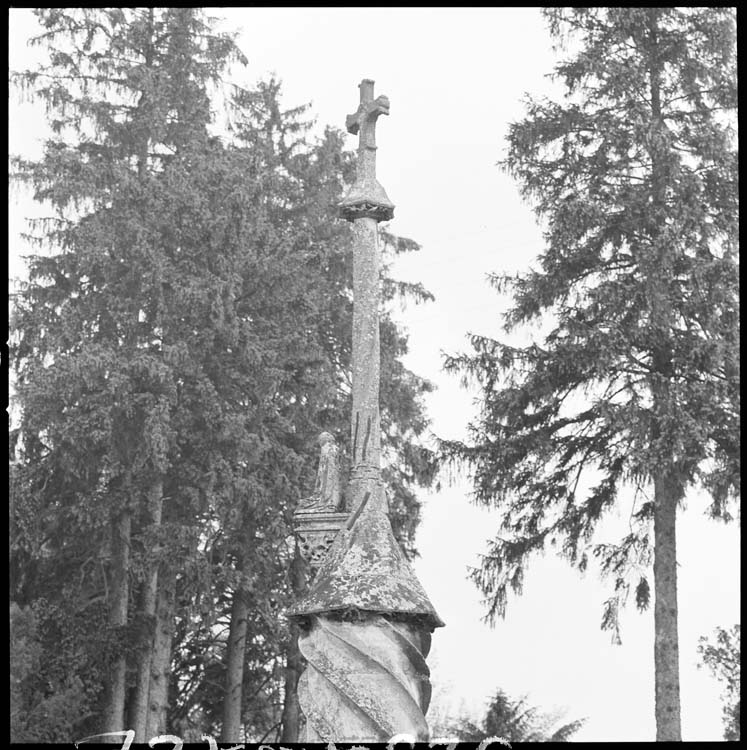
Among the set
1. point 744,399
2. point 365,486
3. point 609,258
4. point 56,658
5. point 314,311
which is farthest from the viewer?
point 314,311

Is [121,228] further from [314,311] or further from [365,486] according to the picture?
[365,486]

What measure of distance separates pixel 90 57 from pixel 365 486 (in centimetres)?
1395

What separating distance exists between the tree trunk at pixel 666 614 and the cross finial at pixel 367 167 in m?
7.91

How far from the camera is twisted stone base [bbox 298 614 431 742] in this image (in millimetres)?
8344

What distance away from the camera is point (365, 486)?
916 cm

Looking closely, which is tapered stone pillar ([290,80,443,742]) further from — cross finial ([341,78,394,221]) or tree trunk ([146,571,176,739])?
tree trunk ([146,571,176,739])

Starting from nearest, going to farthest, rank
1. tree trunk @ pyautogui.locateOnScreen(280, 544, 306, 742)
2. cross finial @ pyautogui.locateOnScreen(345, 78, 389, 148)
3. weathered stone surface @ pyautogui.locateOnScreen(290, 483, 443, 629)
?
weathered stone surface @ pyautogui.locateOnScreen(290, 483, 443, 629)
cross finial @ pyautogui.locateOnScreen(345, 78, 389, 148)
tree trunk @ pyautogui.locateOnScreen(280, 544, 306, 742)

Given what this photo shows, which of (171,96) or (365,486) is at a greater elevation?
(171,96)

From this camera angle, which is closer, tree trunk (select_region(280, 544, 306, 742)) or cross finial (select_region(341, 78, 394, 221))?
cross finial (select_region(341, 78, 394, 221))

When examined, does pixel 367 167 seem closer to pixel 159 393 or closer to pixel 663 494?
pixel 663 494

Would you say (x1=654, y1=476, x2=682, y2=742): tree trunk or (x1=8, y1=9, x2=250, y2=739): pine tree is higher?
(x1=8, y1=9, x2=250, y2=739): pine tree

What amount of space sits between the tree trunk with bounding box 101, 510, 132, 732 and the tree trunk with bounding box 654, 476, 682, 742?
6.86 metres

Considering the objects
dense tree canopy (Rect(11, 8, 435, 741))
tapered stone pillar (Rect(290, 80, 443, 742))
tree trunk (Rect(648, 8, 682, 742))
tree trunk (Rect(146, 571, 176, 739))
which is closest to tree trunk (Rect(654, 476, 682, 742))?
tree trunk (Rect(648, 8, 682, 742))

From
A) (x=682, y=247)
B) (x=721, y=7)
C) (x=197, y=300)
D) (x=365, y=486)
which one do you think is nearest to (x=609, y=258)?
(x=682, y=247)
